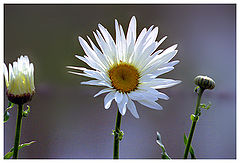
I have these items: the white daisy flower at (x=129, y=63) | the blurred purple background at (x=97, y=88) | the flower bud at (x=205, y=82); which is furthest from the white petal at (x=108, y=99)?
the blurred purple background at (x=97, y=88)

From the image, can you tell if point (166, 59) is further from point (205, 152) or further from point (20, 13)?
point (20, 13)

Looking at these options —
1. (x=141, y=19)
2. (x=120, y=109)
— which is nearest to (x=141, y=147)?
(x=141, y=19)

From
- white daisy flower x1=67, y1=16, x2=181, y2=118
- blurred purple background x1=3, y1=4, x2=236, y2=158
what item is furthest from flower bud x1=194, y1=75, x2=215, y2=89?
blurred purple background x1=3, y1=4, x2=236, y2=158

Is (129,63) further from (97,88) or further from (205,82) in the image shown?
(97,88)

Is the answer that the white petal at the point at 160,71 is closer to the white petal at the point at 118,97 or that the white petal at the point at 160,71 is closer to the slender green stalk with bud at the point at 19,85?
the white petal at the point at 118,97

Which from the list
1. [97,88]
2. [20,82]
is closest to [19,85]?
[20,82]

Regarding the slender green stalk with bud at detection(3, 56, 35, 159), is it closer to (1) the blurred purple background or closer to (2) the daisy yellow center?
(2) the daisy yellow center
